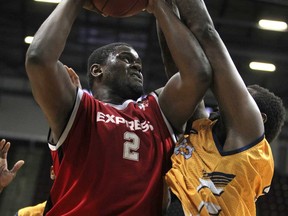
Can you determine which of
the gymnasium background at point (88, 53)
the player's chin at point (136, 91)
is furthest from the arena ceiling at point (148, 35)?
the player's chin at point (136, 91)

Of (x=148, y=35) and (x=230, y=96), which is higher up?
(x=230, y=96)

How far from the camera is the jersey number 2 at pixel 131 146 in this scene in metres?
2.13

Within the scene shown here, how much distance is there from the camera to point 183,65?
208cm

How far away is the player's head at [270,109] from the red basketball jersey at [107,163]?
0.45 m

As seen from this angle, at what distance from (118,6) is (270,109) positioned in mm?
828

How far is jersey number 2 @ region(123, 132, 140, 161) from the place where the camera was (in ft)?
6.99

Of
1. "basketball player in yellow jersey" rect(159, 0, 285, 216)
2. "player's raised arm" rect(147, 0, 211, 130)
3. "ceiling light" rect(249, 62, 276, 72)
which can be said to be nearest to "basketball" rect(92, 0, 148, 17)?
"player's raised arm" rect(147, 0, 211, 130)

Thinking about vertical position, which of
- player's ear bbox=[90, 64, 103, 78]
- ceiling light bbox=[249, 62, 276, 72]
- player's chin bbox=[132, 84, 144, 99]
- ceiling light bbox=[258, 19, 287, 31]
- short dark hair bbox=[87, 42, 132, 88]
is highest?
ceiling light bbox=[258, 19, 287, 31]

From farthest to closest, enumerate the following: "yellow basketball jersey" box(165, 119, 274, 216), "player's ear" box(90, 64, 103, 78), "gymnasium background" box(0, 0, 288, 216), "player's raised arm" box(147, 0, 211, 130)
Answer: "gymnasium background" box(0, 0, 288, 216)
"player's ear" box(90, 64, 103, 78)
"player's raised arm" box(147, 0, 211, 130)
"yellow basketball jersey" box(165, 119, 274, 216)

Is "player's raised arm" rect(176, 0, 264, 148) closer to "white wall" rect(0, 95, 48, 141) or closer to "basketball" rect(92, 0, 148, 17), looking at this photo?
"basketball" rect(92, 0, 148, 17)

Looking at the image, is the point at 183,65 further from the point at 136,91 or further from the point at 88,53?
the point at 88,53

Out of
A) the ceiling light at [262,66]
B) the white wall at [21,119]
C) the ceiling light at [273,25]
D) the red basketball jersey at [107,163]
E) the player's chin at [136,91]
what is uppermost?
the ceiling light at [273,25]

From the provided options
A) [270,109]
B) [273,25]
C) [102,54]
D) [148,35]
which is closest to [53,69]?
[102,54]

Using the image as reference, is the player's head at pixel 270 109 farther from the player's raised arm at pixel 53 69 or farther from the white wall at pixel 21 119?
the white wall at pixel 21 119
